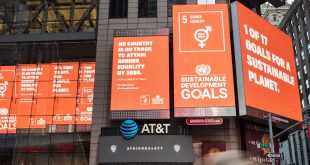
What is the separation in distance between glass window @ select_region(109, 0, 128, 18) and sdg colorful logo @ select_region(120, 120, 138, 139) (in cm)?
1049

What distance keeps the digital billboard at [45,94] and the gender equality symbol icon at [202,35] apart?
1173 centimetres

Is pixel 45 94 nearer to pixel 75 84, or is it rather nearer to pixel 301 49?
pixel 75 84

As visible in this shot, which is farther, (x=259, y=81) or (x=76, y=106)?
(x=76, y=106)

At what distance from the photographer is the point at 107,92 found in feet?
109

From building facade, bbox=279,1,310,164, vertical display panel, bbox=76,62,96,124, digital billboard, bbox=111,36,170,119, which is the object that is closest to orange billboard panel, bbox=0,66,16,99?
vertical display panel, bbox=76,62,96,124

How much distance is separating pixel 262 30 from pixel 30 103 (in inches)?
899

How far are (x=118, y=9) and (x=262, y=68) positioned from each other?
13.7 m

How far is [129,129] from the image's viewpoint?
30188mm

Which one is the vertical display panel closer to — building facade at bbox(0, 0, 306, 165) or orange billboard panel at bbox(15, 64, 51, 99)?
building facade at bbox(0, 0, 306, 165)

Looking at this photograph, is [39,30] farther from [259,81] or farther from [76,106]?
[259,81]

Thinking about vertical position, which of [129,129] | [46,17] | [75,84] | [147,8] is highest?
[46,17]

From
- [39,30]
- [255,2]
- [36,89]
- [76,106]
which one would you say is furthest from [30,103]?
[255,2]

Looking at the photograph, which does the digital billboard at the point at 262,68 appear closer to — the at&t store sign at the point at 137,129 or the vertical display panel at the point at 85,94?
the at&t store sign at the point at 137,129

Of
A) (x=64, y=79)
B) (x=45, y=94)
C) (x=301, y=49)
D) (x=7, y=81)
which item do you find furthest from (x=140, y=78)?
(x=301, y=49)
